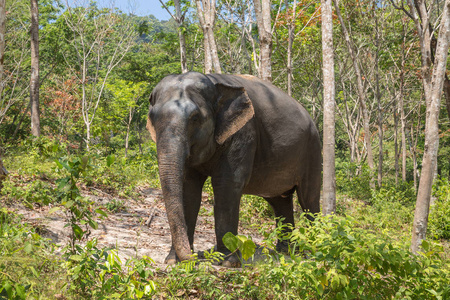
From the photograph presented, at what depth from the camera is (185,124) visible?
4.25 m

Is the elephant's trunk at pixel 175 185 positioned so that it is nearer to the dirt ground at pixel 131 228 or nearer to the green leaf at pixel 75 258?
the dirt ground at pixel 131 228

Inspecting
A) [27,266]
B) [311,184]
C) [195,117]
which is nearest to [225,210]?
[195,117]

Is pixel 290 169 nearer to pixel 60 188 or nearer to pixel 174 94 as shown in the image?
pixel 174 94

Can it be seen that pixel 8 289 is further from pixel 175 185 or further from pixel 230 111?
pixel 230 111

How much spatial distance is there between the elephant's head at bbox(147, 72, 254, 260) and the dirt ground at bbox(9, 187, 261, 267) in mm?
440

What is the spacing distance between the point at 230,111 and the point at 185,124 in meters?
0.73

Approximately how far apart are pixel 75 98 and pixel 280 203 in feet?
62.2

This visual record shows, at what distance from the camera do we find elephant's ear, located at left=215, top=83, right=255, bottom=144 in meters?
4.77

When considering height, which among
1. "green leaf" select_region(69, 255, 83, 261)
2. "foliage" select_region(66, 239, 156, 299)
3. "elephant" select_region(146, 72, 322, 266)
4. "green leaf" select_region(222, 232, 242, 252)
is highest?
"elephant" select_region(146, 72, 322, 266)

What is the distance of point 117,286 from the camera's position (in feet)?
10.4

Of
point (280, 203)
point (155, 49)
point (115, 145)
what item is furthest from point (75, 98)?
point (280, 203)

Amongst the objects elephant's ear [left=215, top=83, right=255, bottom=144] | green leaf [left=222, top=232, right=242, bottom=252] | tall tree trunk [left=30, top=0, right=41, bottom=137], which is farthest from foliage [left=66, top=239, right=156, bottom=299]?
tall tree trunk [left=30, top=0, right=41, bottom=137]

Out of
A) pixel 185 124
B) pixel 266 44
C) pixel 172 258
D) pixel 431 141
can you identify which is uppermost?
pixel 266 44

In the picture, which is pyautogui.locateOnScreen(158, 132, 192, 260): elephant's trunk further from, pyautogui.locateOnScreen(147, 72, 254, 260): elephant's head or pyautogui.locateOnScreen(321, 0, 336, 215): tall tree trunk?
pyautogui.locateOnScreen(321, 0, 336, 215): tall tree trunk
